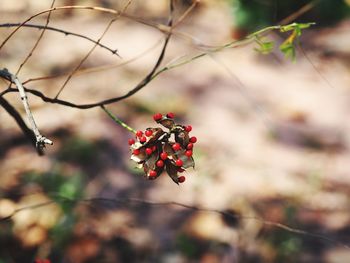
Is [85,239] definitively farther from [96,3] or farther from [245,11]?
[96,3]

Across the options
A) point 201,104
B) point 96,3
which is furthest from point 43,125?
point 96,3

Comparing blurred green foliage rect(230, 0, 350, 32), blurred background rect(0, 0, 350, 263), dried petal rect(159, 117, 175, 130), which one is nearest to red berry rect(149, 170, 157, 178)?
dried petal rect(159, 117, 175, 130)

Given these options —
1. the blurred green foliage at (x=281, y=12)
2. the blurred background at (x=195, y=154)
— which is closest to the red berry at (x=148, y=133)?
the blurred background at (x=195, y=154)

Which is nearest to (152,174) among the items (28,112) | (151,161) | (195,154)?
(151,161)

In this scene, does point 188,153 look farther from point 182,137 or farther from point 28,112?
point 28,112

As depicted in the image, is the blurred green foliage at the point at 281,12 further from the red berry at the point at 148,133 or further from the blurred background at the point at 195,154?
the red berry at the point at 148,133
